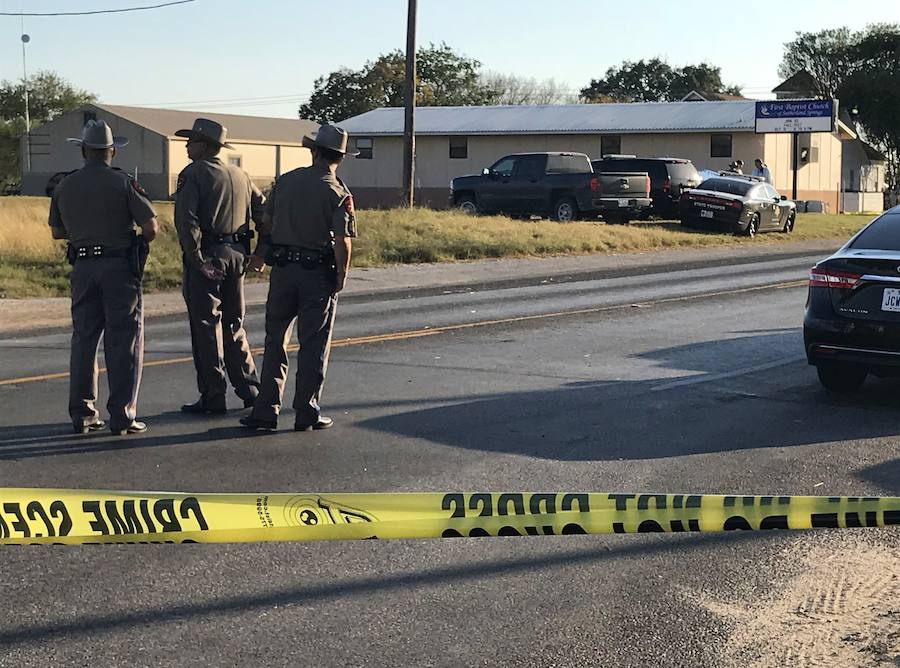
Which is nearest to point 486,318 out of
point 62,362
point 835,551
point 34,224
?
point 62,362

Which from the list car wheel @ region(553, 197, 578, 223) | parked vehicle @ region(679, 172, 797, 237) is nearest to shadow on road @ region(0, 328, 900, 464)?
car wheel @ region(553, 197, 578, 223)

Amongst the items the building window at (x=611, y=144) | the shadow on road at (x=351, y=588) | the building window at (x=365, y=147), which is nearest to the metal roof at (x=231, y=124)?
the building window at (x=365, y=147)

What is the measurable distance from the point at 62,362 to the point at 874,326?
670 cm

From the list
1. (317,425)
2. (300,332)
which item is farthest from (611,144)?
(300,332)

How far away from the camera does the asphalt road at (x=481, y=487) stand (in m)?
4.71

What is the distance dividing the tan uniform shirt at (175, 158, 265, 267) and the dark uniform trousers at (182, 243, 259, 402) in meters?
0.13

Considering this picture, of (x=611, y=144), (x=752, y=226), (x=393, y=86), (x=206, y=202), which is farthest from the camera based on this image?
(x=393, y=86)

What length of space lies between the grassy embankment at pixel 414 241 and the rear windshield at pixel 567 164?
197 centimetres

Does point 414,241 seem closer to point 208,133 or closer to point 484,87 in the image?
point 208,133

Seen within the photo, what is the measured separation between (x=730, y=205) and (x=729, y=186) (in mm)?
757

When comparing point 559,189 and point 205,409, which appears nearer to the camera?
point 205,409

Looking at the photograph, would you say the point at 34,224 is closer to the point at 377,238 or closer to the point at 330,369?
the point at 377,238

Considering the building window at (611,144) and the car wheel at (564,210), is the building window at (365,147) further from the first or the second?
the car wheel at (564,210)

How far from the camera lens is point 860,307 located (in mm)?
9266
